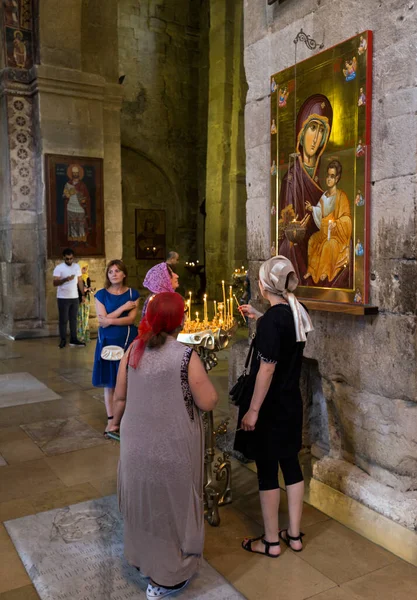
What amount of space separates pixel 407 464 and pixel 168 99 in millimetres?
15969

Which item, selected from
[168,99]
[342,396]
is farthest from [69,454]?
[168,99]

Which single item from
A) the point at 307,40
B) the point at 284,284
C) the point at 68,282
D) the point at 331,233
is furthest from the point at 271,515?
the point at 68,282

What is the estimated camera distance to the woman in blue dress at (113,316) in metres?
4.91

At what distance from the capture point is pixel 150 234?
1750 cm

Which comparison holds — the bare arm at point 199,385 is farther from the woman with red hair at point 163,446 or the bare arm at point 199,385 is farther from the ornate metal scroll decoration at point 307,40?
the ornate metal scroll decoration at point 307,40

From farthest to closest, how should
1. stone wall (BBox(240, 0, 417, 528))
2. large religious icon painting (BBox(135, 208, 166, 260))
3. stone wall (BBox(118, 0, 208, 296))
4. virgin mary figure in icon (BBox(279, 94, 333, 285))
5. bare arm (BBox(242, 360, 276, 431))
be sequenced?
large religious icon painting (BBox(135, 208, 166, 260)) < stone wall (BBox(118, 0, 208, 296)) < virgin mary figure in icon (BBox(279, 94, 333, 285)) < stone wall (BBox(240, 0, 417, 528)) < bare arm (BBox(242, 360, 276, 431))

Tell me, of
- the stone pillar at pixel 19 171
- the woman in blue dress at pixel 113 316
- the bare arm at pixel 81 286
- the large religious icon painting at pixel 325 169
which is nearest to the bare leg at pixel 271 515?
the large religious icon painting at pixel 325 169

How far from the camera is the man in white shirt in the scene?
9.23 meters

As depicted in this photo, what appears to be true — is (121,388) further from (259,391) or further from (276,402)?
(276,402)

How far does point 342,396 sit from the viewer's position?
3.88 meters

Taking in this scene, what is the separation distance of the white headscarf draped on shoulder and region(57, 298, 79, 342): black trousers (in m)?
6.75

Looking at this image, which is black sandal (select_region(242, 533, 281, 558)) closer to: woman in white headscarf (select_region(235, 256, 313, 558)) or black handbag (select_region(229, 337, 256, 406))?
woman in white headscarf (select_region(235, 256, 313, 558))

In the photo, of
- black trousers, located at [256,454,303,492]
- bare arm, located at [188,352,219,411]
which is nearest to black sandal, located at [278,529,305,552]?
black trousers, located at [256,454,303,492]

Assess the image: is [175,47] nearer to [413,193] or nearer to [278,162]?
[278,162]
